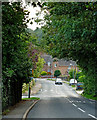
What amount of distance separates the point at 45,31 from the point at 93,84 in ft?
36.2

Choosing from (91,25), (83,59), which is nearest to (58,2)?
(91,25)

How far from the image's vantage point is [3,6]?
959 cm

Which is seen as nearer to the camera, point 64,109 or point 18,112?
point 18,112

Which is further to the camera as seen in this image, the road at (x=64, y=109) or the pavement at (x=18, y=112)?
the road at (x=64, y=109)

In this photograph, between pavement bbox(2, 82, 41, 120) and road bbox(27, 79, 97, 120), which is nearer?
pavement bbox(2, 82, 41, 120)

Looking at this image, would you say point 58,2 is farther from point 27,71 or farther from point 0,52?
point 27,71

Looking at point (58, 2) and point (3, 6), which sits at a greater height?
point (58, 2)

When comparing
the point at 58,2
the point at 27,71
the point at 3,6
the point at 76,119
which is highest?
the point at 58,2

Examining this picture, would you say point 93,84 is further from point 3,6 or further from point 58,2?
point 3,6

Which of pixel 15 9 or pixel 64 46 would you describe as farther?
pixel 64 46

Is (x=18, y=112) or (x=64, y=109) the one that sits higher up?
(x=18, y=112)

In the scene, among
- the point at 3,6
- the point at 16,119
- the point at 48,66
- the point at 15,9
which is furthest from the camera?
the point at 48,66

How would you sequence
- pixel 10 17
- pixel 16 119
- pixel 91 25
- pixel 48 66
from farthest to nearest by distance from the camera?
pixel 48 66 → pixel 91 25 → pixel 16 119 → pixel 10 17

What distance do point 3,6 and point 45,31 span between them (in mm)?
17800
